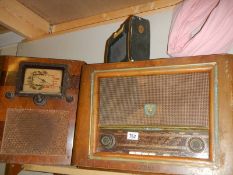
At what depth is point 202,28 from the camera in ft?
3.19

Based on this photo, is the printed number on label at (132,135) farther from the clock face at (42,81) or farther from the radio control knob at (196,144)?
the clock face at (42,81)

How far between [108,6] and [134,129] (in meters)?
0.92

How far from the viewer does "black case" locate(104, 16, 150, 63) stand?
39.3 inches

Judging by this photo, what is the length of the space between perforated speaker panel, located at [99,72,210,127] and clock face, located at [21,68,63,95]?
0.21 meters

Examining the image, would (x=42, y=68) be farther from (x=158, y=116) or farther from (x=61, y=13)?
(x=61, y=13)

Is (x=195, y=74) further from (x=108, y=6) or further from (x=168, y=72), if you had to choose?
(x=108, y=6)

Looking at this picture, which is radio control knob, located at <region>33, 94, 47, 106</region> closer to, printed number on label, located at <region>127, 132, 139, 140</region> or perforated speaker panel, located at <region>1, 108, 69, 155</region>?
perforated speaker panel, located at <region>1, 108, 69, 155</region>

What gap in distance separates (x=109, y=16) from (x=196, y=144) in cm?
105

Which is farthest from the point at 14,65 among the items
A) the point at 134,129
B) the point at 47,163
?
the point at 134,129

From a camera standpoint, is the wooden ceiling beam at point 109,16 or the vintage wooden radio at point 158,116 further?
the wooden ceiling beam at point 109,16

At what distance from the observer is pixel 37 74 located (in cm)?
110

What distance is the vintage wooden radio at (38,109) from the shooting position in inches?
39.8

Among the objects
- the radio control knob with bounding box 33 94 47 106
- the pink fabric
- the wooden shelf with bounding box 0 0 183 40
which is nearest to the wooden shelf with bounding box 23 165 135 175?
the radio control knob with bounding box 33 94 47 106

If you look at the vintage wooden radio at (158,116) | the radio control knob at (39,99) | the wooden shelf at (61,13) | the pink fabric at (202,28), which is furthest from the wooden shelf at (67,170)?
the wooden shelf at (61,13)
